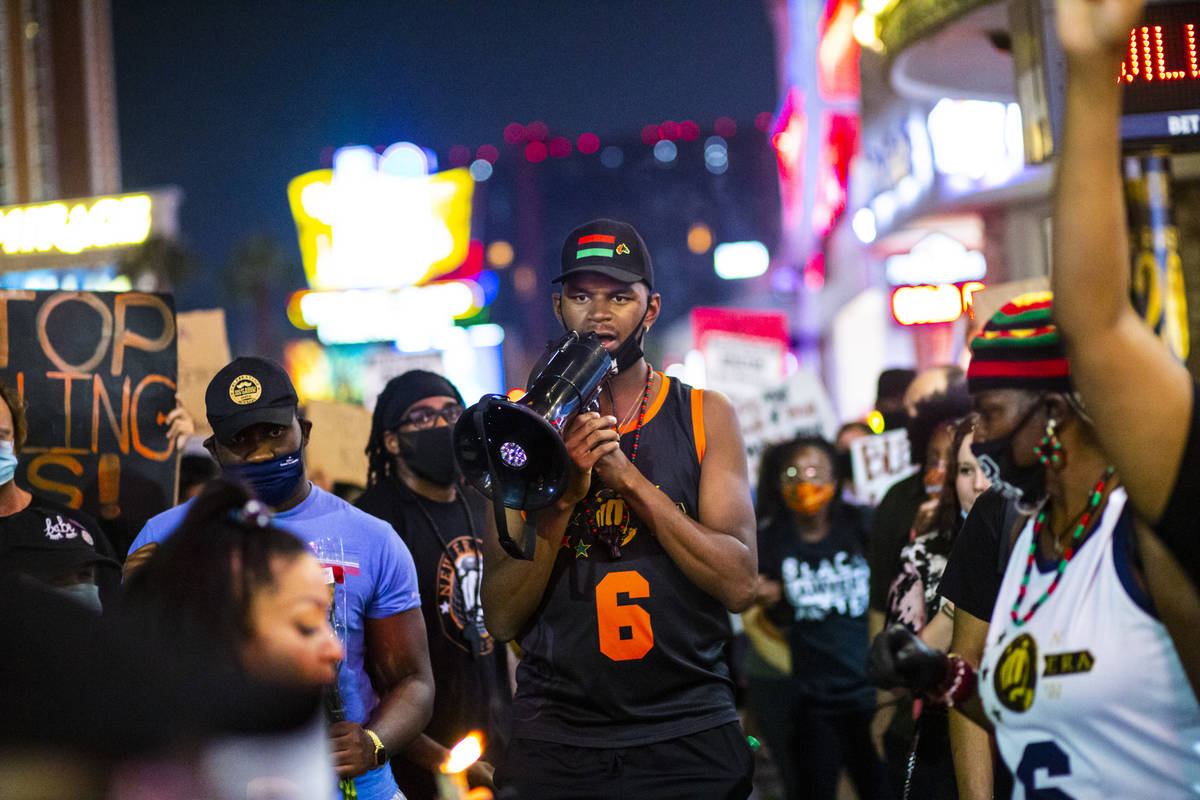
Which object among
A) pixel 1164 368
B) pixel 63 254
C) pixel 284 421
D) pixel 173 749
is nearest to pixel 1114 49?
pixel 1164 368

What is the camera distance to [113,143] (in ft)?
189

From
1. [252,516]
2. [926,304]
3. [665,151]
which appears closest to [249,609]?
[252,516]

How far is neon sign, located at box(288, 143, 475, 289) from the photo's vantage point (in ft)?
136

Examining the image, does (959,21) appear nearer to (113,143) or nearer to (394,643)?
(394,643)

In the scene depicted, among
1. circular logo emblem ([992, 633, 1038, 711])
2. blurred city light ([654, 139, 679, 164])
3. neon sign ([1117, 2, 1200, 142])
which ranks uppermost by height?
blurred city light ([654, 139, 679, 164])

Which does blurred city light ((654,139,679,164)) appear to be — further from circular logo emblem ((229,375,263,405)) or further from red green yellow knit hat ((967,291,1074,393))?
red green yellow knit hat ((967,291,1074,393))

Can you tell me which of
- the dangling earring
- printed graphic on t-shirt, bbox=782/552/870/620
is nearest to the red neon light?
printed graphic on t-shirt, bbox=782/552/870/620

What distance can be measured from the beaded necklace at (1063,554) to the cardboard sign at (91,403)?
165 inches

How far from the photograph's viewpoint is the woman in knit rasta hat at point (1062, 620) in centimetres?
233

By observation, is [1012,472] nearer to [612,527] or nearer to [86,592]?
[612,527]

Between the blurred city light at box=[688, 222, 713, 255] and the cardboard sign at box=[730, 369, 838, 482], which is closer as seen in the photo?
the cardboard sign at box=[730, 369, 838, 482]

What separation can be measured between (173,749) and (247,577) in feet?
1.57

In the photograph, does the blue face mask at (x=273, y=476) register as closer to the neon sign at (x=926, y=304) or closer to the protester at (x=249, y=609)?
the protester at (x=249, y=609)

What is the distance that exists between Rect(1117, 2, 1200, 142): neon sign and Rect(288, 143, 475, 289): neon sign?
120 feet
